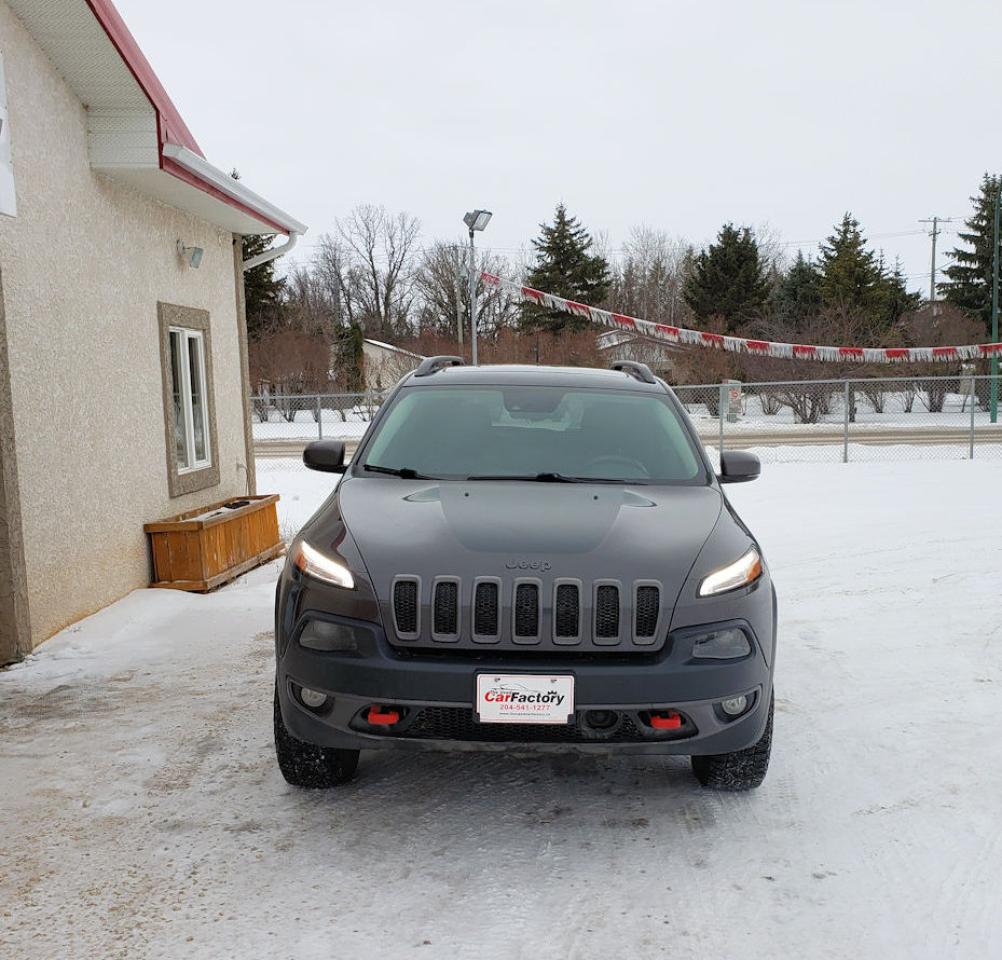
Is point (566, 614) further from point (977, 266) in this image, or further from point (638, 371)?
point (977, 266)

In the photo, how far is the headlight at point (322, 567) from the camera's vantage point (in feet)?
10.8

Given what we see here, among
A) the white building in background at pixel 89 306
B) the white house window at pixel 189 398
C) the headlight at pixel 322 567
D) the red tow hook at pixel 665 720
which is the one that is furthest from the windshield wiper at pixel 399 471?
the white house window at pixel 189 398

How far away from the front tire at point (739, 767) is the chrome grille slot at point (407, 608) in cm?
131

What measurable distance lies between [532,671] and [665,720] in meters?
0.48

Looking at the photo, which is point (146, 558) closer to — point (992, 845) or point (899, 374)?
point (992, 845)

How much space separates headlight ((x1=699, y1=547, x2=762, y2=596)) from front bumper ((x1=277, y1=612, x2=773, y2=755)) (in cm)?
13

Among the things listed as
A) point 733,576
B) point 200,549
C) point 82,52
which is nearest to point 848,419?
point 200,549

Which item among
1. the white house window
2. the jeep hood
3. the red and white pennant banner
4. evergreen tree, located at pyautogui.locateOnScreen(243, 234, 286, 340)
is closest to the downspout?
the white house window

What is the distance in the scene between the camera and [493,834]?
11.3 feet

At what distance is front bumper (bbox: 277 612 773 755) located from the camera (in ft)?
10.1

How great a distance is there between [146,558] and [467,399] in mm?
4151

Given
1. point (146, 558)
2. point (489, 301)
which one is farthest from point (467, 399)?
point (489, 301)

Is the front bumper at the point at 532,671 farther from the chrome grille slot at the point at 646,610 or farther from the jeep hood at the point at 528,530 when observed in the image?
the jeep hood at the point at 528,530

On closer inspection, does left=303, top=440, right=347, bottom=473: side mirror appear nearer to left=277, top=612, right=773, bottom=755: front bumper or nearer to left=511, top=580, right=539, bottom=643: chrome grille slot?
left=277, top=612, right=773, bottom=755: front bumper
